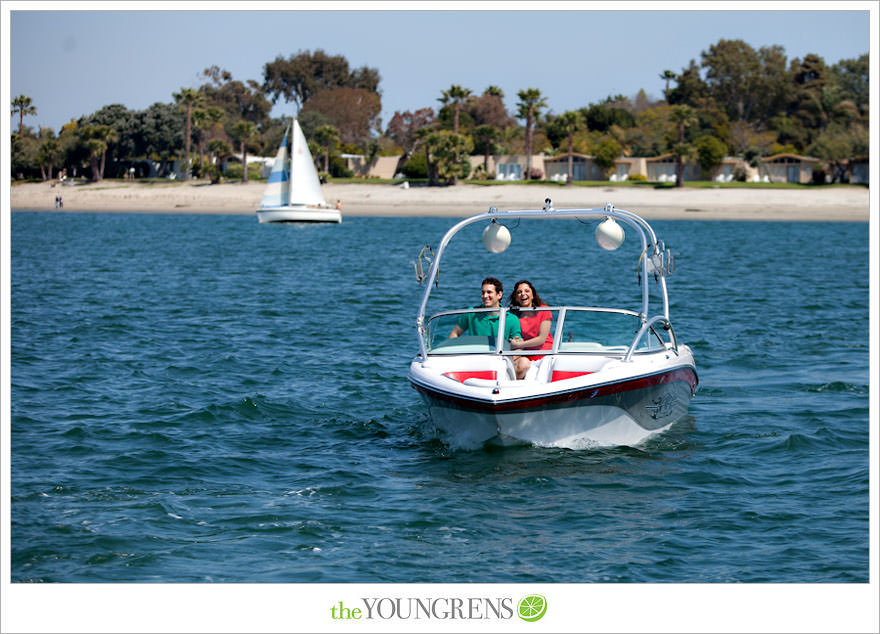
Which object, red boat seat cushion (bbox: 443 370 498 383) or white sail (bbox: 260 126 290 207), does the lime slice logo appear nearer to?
red boat seat cushion (bbox: 443 370 498 383)

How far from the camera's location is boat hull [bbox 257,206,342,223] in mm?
72625

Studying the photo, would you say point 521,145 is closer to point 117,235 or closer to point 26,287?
point 117,235

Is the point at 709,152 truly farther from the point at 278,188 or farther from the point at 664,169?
the point at 278,188

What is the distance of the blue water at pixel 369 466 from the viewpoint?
9.68m

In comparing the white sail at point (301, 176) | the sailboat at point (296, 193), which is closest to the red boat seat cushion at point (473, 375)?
the sailboat at point (296, 193)

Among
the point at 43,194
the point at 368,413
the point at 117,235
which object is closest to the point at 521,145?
the point at 43,194

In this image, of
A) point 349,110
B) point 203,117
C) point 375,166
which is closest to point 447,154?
point 375,166

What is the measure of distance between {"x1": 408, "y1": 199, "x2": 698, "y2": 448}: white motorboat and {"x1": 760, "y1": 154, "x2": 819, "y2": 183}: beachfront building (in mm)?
99917

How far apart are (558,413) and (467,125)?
400 feet

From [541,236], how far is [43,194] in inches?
2068

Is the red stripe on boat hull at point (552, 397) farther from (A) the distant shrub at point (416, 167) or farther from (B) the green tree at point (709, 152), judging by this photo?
(B) the green tree at point (709, 152)

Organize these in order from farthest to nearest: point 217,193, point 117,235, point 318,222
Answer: point 217,193 → point 318,222 → point 117,235

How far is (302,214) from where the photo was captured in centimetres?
7275

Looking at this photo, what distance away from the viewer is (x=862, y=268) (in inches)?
1644
